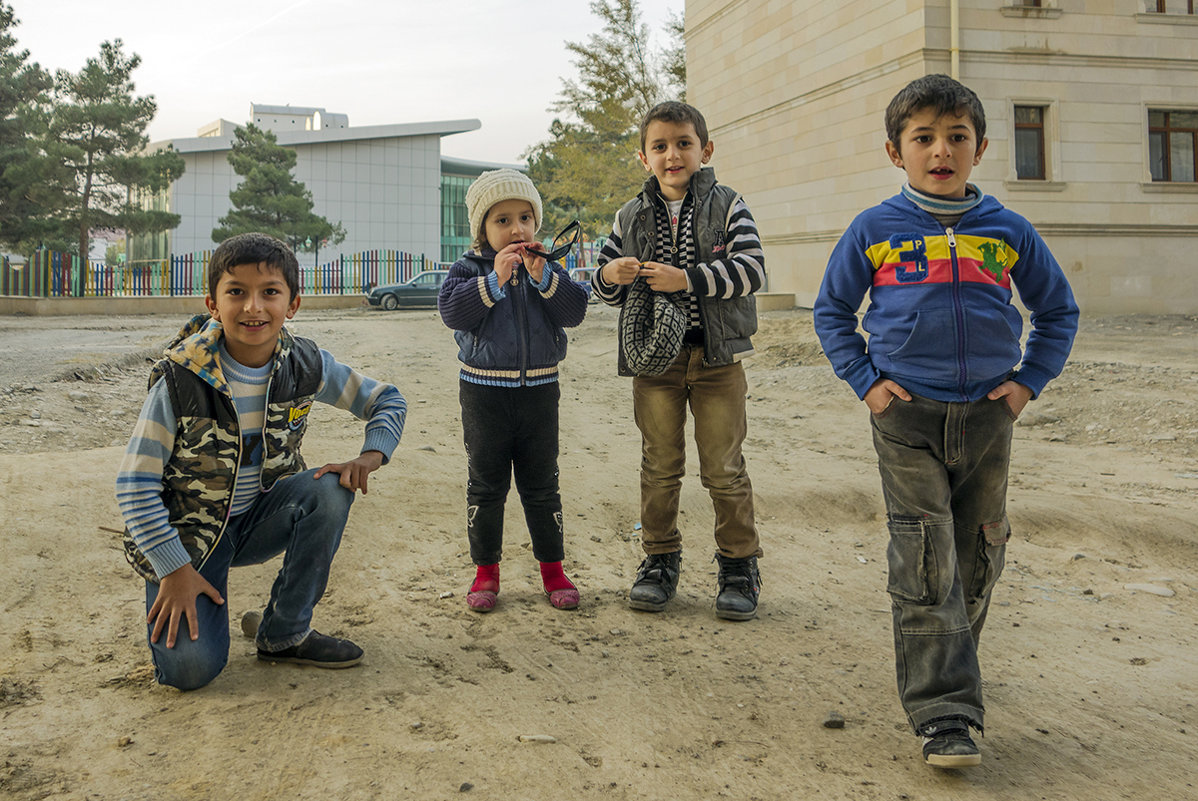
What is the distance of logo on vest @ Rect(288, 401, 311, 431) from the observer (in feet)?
9.64

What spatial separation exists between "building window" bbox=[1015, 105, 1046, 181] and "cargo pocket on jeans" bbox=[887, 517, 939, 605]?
16898 mm

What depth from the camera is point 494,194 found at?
348 cm

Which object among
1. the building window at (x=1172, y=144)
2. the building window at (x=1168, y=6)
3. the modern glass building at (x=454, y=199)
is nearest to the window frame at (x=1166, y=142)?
the building window at (x=1172, y=144)

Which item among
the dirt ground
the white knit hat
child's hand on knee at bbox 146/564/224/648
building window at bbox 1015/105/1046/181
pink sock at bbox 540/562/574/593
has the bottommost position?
the dirt ground

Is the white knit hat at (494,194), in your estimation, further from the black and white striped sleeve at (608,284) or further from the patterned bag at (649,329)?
the patterned bag at (649,329)

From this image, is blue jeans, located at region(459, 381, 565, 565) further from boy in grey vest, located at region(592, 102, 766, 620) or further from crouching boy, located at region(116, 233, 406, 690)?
crouching boy, located at region(116, 233, 406, 690)

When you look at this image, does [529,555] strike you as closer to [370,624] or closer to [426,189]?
[370,624]

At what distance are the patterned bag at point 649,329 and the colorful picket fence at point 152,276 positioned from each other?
21.3m

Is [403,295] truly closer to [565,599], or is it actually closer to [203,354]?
[565,599]

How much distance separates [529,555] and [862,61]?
16.7 metres

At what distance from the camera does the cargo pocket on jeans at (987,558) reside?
249cm

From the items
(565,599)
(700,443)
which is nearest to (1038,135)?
(700,443)

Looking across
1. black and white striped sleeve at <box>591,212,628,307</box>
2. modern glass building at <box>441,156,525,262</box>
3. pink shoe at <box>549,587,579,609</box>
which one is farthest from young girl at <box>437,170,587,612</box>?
modern glass building at <box>441,156,525,262</box>

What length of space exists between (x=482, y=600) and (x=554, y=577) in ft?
1.04
